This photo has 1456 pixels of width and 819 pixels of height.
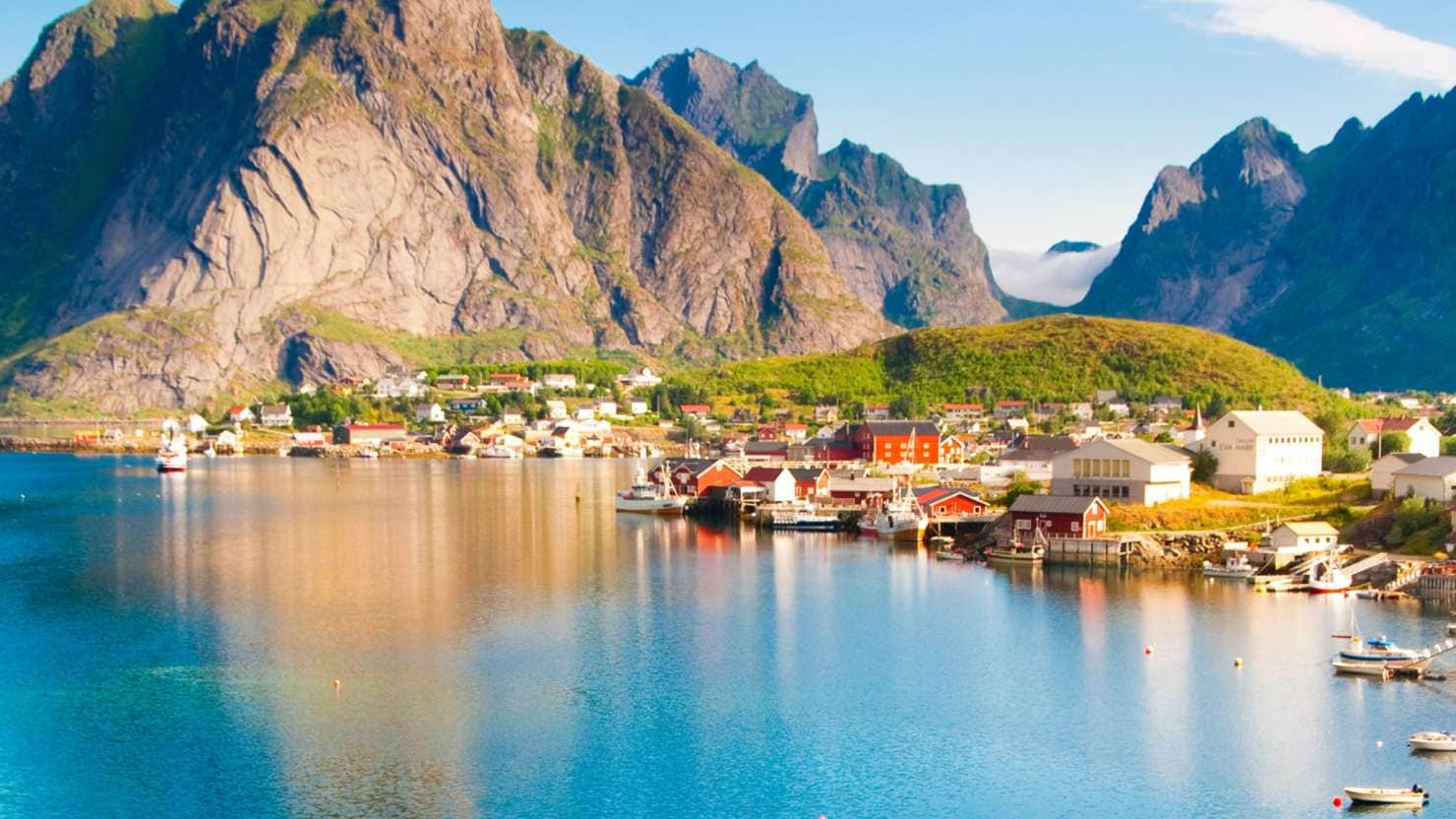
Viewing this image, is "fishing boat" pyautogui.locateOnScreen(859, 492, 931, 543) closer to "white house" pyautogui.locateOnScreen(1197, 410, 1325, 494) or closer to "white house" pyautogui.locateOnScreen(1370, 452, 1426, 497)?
"white house" pyautogui.locateOnScreen(1197, 410, 1325, 494)

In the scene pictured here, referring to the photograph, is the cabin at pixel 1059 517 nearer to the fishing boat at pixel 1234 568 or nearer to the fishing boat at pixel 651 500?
the fishing boat at pixel 1234 568

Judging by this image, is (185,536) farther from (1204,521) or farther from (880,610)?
(1204,521)

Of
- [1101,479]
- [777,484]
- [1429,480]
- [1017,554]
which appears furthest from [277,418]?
[1429,480]

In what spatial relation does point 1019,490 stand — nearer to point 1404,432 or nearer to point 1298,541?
point 1298,541

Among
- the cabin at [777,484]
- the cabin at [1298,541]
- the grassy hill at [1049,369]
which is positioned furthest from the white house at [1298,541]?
the grassy hill at [1049,369]

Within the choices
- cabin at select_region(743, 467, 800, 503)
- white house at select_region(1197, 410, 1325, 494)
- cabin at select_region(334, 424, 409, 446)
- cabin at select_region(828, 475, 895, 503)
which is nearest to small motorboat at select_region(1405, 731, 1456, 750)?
white house at select_region(1197, 410, 1325, 494)

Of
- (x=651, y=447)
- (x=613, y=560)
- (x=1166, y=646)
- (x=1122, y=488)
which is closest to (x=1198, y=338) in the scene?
(x=651, y=447)
